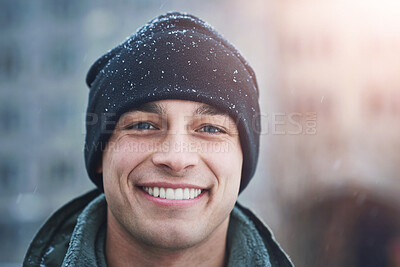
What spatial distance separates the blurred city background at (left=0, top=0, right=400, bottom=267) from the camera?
22969mm

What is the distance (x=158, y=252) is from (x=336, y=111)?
24.0 metres

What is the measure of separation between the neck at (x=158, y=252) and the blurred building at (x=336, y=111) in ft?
48.6

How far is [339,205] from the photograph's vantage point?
16.5 m

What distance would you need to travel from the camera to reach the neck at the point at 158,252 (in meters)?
2.10

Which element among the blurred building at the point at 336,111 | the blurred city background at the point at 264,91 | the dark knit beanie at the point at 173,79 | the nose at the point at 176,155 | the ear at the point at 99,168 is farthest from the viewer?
the blurred city background at the point at 264,91

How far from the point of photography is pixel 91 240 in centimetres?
221

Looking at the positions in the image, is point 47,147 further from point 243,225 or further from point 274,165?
point 243,225

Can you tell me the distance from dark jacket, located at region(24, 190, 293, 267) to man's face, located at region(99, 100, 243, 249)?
260 millimetres

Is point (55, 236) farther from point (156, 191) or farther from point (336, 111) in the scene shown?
point (336, 111)

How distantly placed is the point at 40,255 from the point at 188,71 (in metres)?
1.32

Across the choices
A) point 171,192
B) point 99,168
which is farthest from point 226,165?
point 99,168

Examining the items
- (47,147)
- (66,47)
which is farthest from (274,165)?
(66,47)

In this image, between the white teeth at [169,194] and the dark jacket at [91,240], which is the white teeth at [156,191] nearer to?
the white teeth at [169,194]

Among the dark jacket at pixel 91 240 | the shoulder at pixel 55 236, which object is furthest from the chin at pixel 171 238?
the shoulder at pixel 55 236
